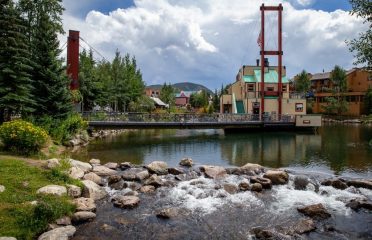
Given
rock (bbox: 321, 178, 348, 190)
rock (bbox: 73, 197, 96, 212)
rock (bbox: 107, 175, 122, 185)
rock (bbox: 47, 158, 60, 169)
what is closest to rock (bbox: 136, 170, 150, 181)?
rock (bbox: 107, 175, 122, 185)

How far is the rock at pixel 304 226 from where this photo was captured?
11.0 metres

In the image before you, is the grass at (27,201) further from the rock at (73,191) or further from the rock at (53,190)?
the rock at (73,191)

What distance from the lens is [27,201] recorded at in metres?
11.7

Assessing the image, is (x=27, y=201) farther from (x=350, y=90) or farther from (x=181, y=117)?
(x=350, y=90)

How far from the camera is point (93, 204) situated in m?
12.9

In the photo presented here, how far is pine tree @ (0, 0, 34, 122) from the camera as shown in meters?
23.8

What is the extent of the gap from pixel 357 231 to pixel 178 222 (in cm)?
612

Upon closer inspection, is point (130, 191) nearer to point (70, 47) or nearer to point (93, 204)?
point (93, 204)

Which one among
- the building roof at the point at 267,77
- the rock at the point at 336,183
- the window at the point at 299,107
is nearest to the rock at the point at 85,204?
the rock at the point at 336,183

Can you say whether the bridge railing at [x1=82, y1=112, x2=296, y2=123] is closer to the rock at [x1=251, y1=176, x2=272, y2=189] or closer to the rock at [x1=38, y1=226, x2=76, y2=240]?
the rock at [x1=251, y1=176, x2=272, y2=189]

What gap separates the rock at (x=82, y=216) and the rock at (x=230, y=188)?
6.40 m

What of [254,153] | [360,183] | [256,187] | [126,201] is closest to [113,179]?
[126,201]

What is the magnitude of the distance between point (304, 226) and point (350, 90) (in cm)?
7729

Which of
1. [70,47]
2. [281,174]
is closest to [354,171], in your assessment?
[281,174]
